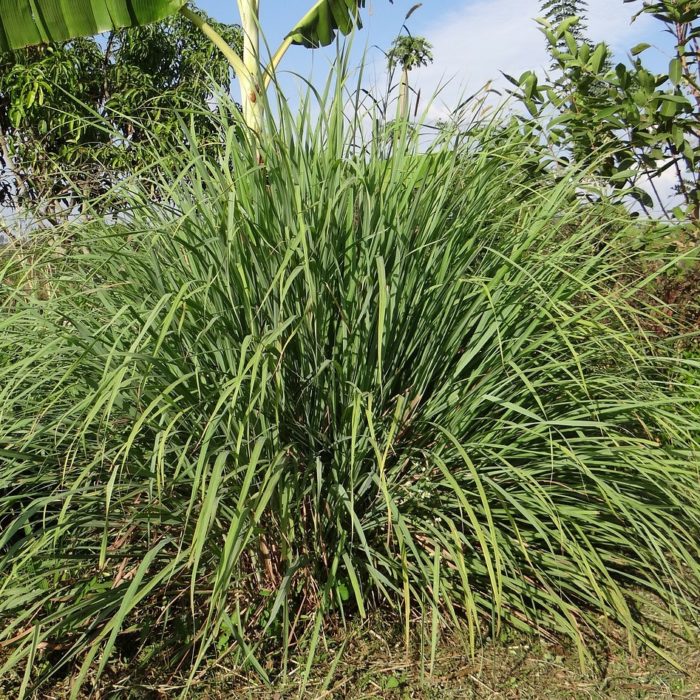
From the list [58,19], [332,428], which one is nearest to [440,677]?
[332,428]

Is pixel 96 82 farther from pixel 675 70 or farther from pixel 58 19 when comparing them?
pixel 675 70

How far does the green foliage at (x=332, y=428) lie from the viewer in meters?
2.54

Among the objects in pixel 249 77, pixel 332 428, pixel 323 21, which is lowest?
pixel 332 428

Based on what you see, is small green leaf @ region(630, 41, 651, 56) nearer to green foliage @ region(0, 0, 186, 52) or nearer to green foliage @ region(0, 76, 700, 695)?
green foliage @ region(0, 76, 700, 695)

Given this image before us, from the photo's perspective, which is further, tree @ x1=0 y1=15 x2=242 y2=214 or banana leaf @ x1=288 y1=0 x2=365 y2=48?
tree @ x1=0 y1=15 x2=242 y2=214

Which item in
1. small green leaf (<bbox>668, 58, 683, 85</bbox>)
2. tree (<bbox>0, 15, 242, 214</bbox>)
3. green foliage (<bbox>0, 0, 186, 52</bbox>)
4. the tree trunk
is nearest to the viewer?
the tree trunk

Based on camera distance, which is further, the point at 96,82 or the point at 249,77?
Result: the point at 96,82

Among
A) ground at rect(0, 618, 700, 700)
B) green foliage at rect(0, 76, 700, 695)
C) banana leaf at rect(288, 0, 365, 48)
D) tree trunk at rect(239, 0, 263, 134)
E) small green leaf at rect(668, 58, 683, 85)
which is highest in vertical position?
banana leaf at rect(288, 0, 365, 48)

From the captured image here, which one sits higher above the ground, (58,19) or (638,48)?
(58,19)

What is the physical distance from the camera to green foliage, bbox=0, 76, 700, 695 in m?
2.54

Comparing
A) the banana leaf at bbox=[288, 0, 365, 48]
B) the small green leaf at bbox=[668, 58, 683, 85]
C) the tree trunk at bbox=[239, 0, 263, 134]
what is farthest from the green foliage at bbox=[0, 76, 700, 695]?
the banana leaf at bbox=[288, 0, 365, 48]

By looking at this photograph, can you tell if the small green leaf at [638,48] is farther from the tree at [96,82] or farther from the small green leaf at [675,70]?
the tree at [96,82]

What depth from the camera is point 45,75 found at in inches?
353

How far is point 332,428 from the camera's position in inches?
108
